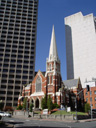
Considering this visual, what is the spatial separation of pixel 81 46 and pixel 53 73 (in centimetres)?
4917

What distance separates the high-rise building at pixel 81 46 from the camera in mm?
92938

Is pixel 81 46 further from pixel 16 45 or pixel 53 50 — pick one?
pixel 16 45

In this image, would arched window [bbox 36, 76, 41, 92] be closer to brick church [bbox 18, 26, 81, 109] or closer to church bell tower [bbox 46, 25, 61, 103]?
brick church [bbox 18, 26, 81, 109]

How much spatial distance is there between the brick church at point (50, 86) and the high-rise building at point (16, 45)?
74.9ft

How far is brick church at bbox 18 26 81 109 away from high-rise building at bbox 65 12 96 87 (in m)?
34.8

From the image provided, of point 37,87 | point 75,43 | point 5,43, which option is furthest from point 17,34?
point 37,87

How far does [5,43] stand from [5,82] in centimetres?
2532

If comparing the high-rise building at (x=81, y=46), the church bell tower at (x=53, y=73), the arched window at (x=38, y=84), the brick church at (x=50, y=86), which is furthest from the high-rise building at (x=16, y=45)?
the church bell tower at (x=53, y=73)

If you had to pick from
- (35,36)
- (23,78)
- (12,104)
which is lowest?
(12,104)

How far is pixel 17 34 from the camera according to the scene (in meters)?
97.8

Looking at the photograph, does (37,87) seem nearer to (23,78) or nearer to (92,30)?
(23,78)

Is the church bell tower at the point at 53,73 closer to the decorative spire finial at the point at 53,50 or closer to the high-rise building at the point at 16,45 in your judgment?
the decorative spire finial at the point at 53,50

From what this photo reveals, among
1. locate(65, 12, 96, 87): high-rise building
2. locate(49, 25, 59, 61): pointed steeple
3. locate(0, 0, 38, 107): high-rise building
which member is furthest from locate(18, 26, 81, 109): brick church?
locate(65, 12, 96, 87): high-rise building

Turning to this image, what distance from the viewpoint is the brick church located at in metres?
55.0
